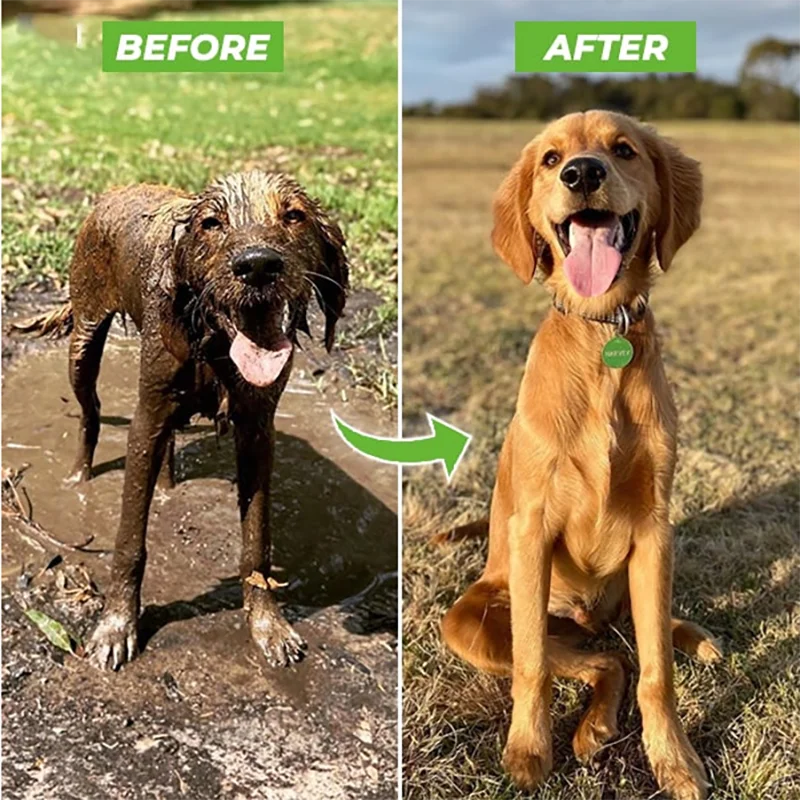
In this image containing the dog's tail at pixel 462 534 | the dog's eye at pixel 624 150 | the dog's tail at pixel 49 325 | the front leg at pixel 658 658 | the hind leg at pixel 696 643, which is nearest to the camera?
the dog's eye at pixel 624 150

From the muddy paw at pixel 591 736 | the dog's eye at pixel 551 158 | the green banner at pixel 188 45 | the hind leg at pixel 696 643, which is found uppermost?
the green banner at pixel 188 45

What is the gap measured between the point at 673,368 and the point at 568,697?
314 centimetres

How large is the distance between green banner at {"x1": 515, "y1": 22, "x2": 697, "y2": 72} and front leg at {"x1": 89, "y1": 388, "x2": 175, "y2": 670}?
131cm

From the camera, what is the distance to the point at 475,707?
250cm

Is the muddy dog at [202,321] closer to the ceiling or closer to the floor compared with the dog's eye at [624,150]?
closer to the floor

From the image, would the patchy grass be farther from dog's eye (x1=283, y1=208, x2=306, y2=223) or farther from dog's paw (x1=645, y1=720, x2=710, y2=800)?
dog's paw (x1=645, y1=720, x2=710, y2=800)

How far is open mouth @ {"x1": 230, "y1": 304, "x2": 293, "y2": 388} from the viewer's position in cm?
205

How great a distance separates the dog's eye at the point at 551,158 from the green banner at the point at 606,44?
1.44ft

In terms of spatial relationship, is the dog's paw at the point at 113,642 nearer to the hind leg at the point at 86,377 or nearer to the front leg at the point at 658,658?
the hind leg at the point at 86,377

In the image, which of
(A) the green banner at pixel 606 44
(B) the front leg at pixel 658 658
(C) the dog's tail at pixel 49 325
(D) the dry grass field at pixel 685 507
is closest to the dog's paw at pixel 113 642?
(D) the dry grass field at pixel 685 507

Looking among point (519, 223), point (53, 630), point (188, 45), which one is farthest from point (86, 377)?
point (519, 223)

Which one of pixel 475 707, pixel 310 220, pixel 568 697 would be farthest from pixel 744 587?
pixel 310 220

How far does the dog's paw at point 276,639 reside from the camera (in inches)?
96.4

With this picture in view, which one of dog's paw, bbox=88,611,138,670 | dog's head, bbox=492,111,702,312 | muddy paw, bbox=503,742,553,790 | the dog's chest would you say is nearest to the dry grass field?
muddy paw, bbox=503,742,553,790
